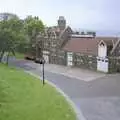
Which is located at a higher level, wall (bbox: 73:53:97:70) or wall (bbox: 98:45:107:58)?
wall (bbox: 98:45:107:58)

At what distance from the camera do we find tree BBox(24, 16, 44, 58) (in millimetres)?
73012

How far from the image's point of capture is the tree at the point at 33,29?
73.0m

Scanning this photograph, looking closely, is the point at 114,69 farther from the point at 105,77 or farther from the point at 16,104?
the point at 16,104

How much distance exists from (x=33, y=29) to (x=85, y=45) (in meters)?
23.2

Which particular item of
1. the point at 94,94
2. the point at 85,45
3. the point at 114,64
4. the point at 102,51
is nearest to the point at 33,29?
the point at 85,45

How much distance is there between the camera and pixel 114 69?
5038cm

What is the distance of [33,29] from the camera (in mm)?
77500

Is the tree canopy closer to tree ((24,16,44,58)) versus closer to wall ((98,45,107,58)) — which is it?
tree ((24,16,44,58))

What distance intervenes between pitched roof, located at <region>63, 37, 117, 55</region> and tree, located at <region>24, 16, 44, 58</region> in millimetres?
Result: 12082

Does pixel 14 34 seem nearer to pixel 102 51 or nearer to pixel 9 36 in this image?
pixel 9 36

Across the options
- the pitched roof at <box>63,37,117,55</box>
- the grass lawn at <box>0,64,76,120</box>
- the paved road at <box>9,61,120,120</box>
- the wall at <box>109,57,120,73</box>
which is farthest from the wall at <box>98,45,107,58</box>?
the grass lawn at <box>0,64,76,120</box>

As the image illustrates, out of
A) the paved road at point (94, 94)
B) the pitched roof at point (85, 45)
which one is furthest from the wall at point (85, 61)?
the paved road at point (94, 94)

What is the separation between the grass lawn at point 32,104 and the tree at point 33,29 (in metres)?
36.6

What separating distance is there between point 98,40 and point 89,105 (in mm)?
28901
